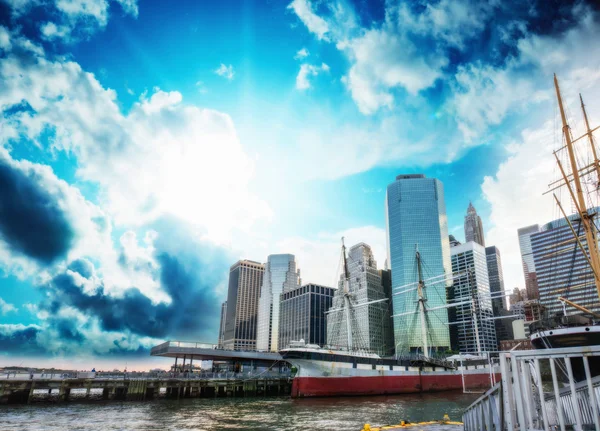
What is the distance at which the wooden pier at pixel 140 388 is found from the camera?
4516 cm

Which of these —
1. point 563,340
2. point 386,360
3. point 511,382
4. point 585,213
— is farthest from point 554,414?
point 386,360

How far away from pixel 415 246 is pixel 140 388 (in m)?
143

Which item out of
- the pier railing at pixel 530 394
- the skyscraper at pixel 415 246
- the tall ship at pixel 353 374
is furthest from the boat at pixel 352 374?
the skyscraper at pixel 415 246

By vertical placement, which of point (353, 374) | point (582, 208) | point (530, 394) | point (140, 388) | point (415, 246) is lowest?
point (140, 388)

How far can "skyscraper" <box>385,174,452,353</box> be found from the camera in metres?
160

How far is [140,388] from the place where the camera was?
5206cm

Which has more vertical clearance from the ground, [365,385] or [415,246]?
[415,246]

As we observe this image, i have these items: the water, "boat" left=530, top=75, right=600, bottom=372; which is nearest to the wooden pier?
the water

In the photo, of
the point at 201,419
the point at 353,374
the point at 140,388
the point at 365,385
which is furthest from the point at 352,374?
the point at 140,388

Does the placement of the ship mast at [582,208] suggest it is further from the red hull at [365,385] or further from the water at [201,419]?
the red hull at [365,385]

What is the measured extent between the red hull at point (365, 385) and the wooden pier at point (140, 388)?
15.0m

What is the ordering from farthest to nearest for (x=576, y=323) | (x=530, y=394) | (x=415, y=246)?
(x=415, y=246), (x=576, y=323), (x=530, y=394)

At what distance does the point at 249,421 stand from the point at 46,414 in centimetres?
2027

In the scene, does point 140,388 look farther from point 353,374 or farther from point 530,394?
point 530,394
